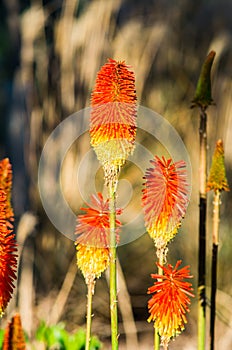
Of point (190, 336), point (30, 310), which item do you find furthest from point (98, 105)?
point (190, 336)

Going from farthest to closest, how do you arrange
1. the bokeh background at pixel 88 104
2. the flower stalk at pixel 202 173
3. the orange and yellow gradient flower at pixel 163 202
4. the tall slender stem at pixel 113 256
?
the bokeh background at pixel 88 104 → the flower stalk at pixel 202 173 → the orange and yellow gradient flower at pixel 163 202 → the tall slender stem at pixel 113 256

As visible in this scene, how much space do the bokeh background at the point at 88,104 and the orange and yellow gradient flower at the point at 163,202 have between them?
107 centimetres

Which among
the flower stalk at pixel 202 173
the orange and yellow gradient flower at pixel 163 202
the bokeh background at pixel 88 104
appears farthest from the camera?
the bokeh background at pixel 88 104

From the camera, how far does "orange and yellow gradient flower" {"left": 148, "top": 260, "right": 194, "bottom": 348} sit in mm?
948

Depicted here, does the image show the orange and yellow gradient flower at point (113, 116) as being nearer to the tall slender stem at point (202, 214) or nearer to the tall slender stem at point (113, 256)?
the tall slender stem at point (113, 256)

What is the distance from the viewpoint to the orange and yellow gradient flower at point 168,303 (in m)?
0.95

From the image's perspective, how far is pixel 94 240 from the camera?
3.45 ft

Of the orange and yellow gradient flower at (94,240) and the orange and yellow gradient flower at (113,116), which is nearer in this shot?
the orange and yellow gradient flower at (113,116)

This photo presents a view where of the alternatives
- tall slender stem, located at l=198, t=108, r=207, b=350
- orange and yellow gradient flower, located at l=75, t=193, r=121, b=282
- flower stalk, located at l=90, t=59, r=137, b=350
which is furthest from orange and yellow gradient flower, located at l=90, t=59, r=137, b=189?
tall slender stem, located at l=198, t=108, r=207, b=350

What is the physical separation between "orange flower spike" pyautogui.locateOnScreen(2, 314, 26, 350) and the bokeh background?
1224mm

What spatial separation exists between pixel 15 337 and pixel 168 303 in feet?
0.89

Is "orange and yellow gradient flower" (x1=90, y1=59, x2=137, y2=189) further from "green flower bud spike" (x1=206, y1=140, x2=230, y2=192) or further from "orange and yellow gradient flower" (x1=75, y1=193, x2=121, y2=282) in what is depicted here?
"green flower bud spike" (x1=206, y1=140, x2=230, y2=192)

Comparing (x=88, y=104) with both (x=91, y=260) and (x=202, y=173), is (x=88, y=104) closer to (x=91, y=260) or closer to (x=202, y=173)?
(x=202, y=173)

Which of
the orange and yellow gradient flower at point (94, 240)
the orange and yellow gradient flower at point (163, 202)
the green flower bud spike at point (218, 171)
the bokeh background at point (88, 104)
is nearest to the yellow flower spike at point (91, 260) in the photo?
the orange and yellow gradient flower at point (94, 240)
